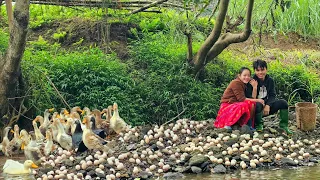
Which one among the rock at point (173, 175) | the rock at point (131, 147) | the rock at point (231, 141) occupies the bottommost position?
the rock at point (173, 175)

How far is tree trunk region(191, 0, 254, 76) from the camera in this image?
40.8ft

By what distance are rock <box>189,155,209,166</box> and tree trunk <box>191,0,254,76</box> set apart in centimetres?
395

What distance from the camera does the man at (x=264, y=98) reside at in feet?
35.1

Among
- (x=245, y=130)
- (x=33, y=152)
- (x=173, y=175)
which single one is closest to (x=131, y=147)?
(x=173, y=175)

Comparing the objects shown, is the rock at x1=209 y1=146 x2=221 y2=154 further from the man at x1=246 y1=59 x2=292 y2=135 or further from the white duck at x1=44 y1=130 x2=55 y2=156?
the white duck at x1=44 y1=130 x2=55 y2=156

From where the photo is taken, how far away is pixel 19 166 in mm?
9312

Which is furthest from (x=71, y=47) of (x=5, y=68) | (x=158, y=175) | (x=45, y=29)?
(x=158, y=175)

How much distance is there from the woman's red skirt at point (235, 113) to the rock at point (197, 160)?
1616 millimetres

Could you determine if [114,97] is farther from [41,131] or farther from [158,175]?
[158,175]

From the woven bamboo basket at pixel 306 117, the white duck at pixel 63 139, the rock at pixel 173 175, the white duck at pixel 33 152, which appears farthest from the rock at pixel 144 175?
the woven bamboo basket at pixel 306 117

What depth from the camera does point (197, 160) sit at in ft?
29.8

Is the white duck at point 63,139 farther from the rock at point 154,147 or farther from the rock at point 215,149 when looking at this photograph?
the rock at point 215,149

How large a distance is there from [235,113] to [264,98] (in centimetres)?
67

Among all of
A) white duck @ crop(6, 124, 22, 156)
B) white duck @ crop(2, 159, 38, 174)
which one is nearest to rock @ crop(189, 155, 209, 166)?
white duck @ crop(2, 159, 38, 174)
